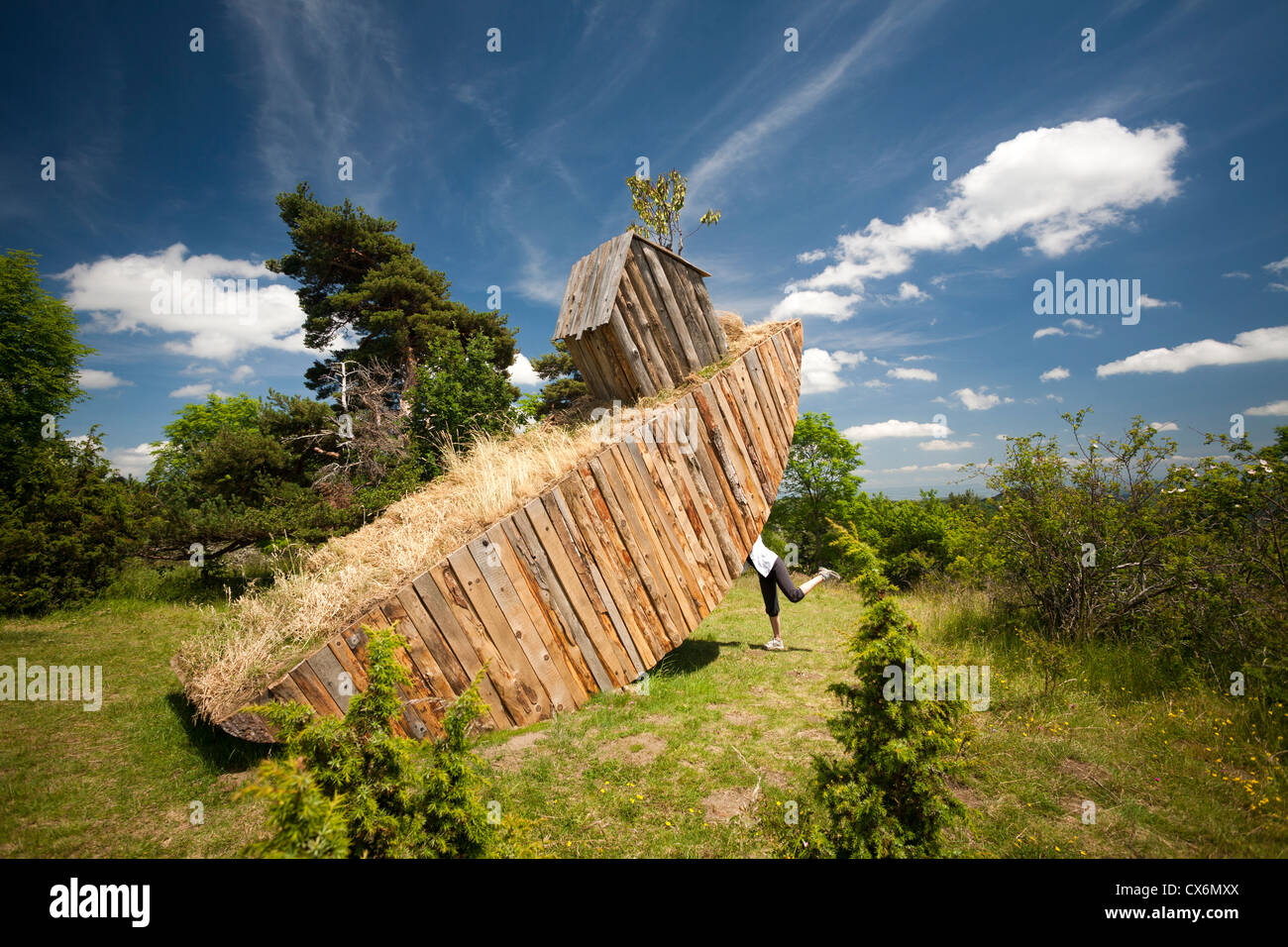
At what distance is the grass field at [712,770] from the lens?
257 centimetres

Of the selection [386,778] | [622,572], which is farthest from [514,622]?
[386,778]

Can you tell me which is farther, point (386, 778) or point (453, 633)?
point (453, 633)

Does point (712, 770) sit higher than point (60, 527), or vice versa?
point (60, 527)

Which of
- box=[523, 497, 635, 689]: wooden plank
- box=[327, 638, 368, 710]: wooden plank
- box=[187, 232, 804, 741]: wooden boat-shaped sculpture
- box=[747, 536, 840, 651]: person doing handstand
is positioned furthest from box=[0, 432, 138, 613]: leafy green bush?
box=[747, 536, 840, 651]: person doing handstand

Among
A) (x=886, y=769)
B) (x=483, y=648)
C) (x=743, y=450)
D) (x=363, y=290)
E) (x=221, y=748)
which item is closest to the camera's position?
(x=886, y=769)

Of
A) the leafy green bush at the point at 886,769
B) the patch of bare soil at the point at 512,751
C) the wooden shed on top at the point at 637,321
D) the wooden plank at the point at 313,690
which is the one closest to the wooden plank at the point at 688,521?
the wooden shed on top at the point at 637,321

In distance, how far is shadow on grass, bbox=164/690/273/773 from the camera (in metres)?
3.29

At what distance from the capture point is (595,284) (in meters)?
6.27

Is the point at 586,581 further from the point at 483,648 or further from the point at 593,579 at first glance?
the point at 483,648

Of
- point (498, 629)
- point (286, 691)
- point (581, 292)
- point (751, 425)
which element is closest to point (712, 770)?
point (498, 629)

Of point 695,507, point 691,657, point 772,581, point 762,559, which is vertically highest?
point 695,507

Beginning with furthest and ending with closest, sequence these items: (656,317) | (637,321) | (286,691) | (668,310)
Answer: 1. (668,310)
2. (656,317)
3. (637,321)
4. (286,691)

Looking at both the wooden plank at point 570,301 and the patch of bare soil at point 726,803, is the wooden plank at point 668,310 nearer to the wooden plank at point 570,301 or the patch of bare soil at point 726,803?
the wooden plank at point 570,301

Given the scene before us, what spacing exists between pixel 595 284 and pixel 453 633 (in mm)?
4563
